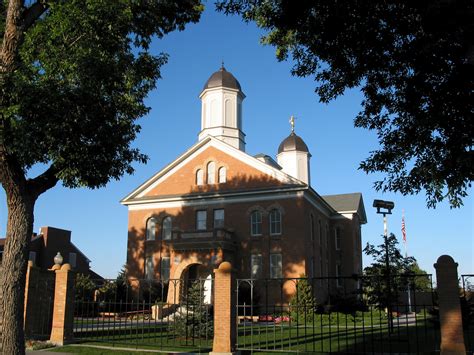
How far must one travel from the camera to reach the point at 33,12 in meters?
11.3

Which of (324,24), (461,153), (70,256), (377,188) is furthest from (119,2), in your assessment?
(70,256)

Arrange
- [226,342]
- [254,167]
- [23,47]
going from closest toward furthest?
[23,47] < [226,342] < [254,167]

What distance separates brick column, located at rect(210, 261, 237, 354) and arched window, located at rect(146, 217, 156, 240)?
74.5 ft

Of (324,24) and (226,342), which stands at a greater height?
(324,24)

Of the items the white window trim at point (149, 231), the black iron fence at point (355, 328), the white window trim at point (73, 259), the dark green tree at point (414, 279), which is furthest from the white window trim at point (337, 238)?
the white window trim at point (73, 259)

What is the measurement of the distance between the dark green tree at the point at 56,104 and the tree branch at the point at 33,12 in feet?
0.07

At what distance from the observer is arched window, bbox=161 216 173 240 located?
34281 mm

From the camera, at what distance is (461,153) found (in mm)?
9812

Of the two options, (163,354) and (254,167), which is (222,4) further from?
(254,167)

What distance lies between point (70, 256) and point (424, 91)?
4659 centimetres

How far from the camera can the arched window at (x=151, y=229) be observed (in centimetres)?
3485

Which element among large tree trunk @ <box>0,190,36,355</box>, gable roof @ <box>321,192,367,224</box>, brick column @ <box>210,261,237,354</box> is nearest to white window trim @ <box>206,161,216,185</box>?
gable roof @ <box>321,192,367,224</box>

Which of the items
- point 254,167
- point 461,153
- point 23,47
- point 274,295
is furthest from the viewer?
point 254,167

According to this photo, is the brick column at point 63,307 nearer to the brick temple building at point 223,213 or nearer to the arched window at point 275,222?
the brick temple building at point 223,213
